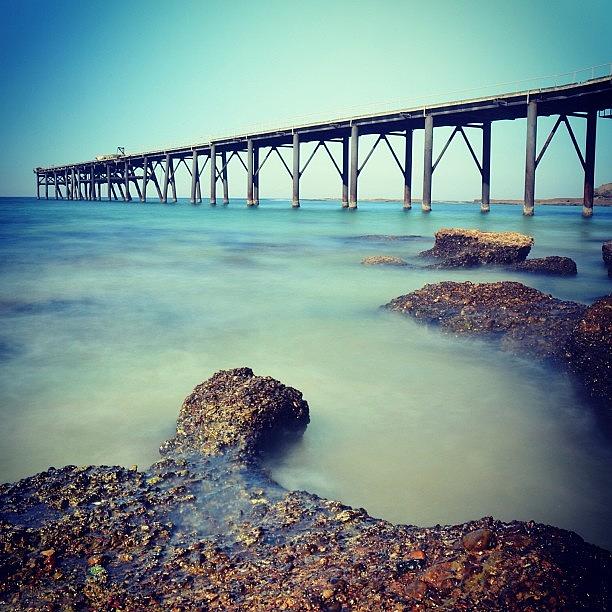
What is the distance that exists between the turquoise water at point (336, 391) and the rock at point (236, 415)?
0.13 meters

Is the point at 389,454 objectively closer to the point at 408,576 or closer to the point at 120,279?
the point at 408,576

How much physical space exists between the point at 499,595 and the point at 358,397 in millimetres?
2015

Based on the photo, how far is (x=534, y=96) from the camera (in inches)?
722

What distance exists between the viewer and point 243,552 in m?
1.56

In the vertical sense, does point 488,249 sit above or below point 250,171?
below

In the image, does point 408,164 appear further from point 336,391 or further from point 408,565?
point 408,565

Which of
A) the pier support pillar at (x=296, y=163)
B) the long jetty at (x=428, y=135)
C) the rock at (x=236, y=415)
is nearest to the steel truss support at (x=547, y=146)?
the long jetty at (x=428, y=135)

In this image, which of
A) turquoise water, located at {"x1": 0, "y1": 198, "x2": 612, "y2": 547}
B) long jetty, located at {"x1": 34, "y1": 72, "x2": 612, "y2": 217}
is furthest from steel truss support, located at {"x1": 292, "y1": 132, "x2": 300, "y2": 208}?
turquoise water, located at {"x1": 0, "y1": 198, "x2": 612, "y2": 547}

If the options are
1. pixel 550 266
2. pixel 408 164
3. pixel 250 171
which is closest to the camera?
pixel 550 266

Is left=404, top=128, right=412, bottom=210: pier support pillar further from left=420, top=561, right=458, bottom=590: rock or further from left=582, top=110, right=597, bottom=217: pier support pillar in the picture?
left=420, top=561, right=458, bottom=590: rock

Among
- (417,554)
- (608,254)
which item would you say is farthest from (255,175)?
(417,554)

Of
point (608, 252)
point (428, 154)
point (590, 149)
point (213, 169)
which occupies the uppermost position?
point (213, 169)

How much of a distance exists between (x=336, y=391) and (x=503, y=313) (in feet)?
6.35

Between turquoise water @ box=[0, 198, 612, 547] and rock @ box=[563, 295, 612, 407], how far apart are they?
0.48 feet
